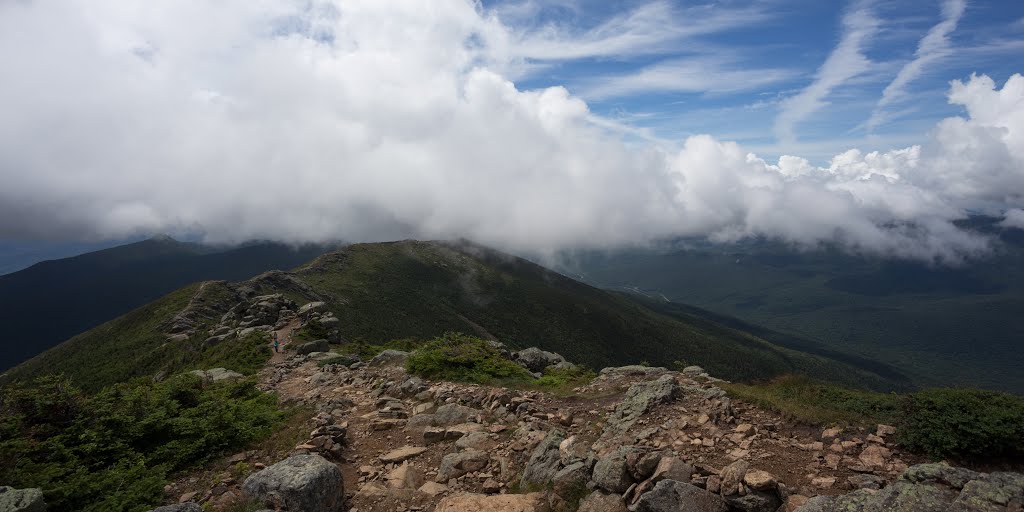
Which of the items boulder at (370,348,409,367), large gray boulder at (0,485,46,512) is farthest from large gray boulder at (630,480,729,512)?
boulder at (370,348,409,367)

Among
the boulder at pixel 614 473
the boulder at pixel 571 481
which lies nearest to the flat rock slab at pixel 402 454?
the boulder at pixel 571 481

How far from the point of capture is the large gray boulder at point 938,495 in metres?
7.19

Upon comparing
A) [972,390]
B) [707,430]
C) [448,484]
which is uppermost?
[972,390]

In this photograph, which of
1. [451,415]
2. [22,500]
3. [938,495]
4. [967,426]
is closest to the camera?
[938,495]

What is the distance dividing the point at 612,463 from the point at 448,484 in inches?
207

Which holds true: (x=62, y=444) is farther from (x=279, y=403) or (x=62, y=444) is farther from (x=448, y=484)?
(x=448, y=484)

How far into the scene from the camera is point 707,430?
13234 mm

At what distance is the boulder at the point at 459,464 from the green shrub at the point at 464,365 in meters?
9.45

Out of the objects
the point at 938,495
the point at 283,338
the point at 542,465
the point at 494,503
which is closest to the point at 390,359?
the point at 283,338

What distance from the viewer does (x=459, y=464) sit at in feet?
45.2

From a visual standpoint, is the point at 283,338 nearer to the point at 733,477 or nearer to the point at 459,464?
the point at 459,464

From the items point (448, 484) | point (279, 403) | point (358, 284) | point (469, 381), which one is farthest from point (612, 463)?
point (358, 284)

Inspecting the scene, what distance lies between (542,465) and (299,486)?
6.50 metres

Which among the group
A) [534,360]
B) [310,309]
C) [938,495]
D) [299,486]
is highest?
[310,309]
